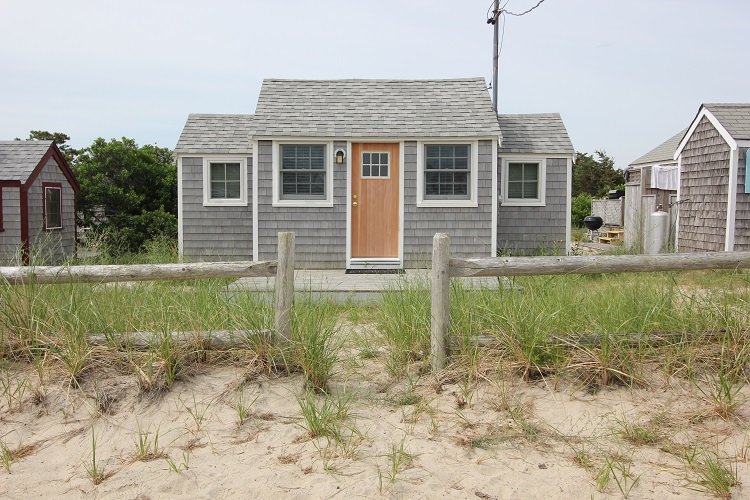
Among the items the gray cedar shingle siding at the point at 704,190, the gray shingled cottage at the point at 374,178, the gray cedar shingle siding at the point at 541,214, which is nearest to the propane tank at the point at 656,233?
the gray cedar shingle siding at the point at 704,190

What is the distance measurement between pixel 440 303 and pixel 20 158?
12.8m

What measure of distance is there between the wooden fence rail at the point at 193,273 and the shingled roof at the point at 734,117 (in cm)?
1121

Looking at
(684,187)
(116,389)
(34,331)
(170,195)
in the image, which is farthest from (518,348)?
(170,195)

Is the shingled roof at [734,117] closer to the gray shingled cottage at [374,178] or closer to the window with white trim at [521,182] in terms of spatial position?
the window with white trim at [521,182]

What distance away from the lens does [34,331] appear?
5258 millimetres

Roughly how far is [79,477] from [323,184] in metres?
8.95

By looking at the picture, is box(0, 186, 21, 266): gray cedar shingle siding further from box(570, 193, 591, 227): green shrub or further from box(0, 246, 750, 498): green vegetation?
box(570, 193, 591, 227): green shrub

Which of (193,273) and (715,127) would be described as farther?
(715,127)

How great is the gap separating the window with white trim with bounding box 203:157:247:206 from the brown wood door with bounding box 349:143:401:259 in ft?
8.75

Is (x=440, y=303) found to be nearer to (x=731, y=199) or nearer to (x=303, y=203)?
(x=303, y=203)

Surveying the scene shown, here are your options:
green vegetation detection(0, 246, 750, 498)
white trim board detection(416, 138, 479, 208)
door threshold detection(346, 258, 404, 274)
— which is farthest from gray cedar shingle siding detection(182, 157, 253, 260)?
green vegetation detection(0, 246, 750, 498)

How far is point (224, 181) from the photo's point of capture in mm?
13961

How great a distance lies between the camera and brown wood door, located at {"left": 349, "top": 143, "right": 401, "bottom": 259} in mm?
12508

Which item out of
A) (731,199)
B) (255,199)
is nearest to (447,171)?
(255,199)
